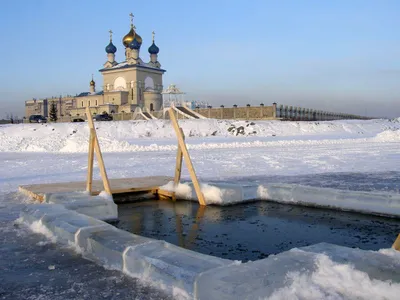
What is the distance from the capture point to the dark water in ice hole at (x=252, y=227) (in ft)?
17.6

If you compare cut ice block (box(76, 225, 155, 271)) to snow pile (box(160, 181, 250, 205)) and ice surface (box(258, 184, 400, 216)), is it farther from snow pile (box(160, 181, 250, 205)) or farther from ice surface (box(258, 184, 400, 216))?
ice surface (box(258, 184, 400, 216))

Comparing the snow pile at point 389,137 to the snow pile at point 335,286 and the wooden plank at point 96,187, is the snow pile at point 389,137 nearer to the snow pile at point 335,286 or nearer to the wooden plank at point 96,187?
the wooden plank at point 96,187

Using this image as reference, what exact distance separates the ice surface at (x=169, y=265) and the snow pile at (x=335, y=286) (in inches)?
22.6

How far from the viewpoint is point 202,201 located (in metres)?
8.02

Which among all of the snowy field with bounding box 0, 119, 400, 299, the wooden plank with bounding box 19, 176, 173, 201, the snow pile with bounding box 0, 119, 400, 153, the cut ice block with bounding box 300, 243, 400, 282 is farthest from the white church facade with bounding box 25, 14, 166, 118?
the cut ice block with bounding box 300, 243, 400, 282

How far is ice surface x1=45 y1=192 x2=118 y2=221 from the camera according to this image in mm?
6664

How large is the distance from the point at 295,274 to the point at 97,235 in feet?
7.50

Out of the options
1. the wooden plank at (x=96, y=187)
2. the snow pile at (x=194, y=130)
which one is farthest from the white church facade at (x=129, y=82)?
the wooden plank at (x=96, y=187)

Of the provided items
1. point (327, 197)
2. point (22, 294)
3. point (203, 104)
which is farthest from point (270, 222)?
point (203, 104)

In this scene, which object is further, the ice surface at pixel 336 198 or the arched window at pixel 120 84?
the arched window at pixel 120 84

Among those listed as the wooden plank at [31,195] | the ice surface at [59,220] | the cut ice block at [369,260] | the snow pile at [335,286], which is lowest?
the wooden plank at [31,195]

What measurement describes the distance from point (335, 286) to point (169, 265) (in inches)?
51.9

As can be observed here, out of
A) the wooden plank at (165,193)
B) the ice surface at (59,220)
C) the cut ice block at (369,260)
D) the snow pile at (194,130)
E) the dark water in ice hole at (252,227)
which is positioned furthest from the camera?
the snow pile at (194,130)

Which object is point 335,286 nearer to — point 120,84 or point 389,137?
point 389,137
